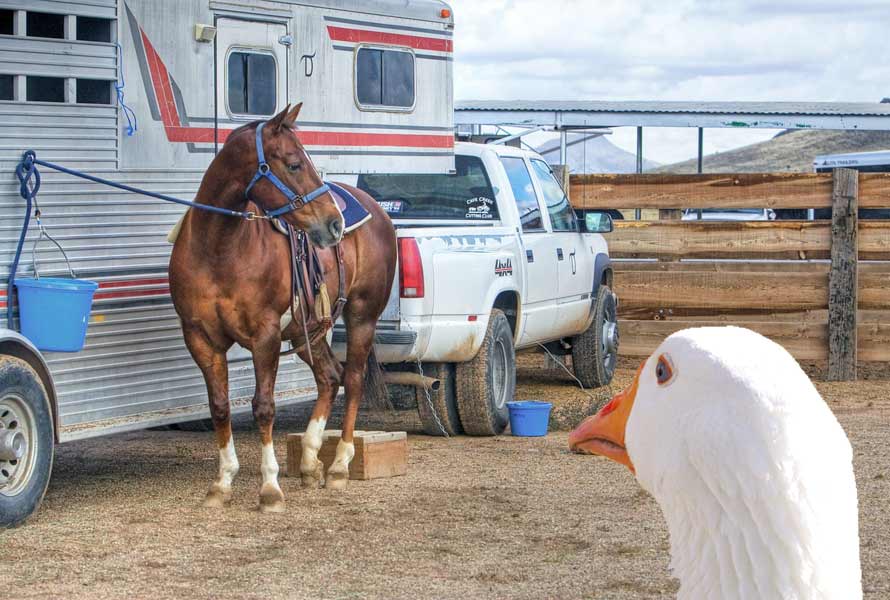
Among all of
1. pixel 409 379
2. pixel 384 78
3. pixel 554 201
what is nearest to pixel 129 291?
pixel 409 379

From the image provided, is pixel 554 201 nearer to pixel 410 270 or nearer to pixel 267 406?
pixel 410 270

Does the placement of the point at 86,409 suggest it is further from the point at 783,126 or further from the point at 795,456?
the point at 783,126

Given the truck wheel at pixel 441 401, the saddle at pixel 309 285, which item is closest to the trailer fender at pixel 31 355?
the saddle at pixel 309 285

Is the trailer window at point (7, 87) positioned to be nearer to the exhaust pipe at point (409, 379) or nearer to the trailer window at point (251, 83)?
the trailer window at point (251, 83)

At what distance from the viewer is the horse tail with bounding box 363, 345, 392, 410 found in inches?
375

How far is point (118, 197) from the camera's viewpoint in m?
8.19

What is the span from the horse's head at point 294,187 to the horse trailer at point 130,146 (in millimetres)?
974

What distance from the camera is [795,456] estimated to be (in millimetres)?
2684

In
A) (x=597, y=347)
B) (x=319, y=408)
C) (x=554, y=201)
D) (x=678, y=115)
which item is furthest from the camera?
(x=678, y=115)

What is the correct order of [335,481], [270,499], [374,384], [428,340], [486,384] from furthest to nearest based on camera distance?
[486,384] → [428,340] → [374,384] → [335,481] → [270,499]

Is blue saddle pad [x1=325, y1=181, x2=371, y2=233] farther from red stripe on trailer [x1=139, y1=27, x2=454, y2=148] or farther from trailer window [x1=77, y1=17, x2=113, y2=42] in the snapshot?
trailer window [x1=77, y1=17, x2=113, y2=42]

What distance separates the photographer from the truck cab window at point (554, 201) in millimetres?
12115

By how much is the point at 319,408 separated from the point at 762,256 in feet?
24.2

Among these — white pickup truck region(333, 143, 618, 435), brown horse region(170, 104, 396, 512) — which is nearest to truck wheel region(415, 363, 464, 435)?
white pickup truck region(333, 143, 618, 435)
